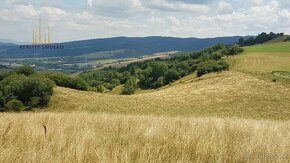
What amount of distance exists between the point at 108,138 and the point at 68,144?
Result: 85 cm

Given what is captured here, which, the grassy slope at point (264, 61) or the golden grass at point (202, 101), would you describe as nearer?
the golden grass at point (202, 101)

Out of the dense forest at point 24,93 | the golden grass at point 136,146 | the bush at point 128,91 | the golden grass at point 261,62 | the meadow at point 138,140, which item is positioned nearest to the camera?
the golden grass at point 136,146

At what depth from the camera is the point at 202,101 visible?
69438 mm

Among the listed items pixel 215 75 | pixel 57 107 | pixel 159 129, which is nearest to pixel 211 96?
pixel 215 75

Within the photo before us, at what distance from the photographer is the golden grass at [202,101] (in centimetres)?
5982

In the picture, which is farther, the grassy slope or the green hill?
the grassy slope

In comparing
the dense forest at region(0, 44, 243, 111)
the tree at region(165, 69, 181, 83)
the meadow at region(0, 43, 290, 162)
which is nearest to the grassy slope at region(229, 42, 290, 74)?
the dense forest at region(0, 44, 243, 111)

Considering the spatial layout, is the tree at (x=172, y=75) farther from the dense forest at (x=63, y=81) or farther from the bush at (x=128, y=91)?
the bush at (x=128, y=91)

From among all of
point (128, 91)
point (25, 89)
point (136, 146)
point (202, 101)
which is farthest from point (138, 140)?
point (128, 91)

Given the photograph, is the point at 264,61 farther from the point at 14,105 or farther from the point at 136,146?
the point at 136,146

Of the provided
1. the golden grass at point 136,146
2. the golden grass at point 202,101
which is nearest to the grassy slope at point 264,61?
the golden grass at point 202,101

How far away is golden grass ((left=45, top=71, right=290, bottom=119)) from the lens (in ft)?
196

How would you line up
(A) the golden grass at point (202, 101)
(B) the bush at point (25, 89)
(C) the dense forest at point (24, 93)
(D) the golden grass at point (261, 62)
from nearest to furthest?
(A) the golden grass at point (202, 101), (C) the dense forest at point (24, 93), (B) the bush at point (25, 89), (D) the golden grass at point (261, 62)

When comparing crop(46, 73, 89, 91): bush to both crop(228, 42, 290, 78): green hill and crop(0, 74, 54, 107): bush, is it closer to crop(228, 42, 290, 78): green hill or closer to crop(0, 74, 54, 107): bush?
crop(0, 74, 54, 107): bush
